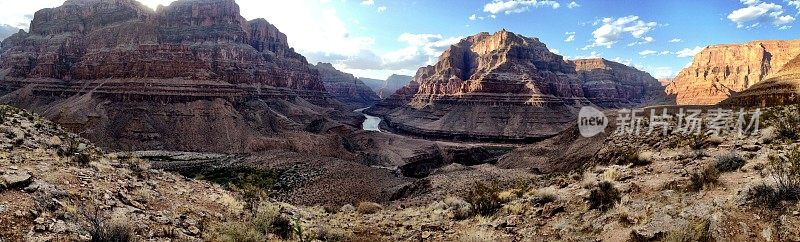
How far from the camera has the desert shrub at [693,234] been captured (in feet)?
25.7

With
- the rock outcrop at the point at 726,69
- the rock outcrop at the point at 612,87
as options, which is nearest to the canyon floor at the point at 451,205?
the rock outcrop at the point at 726,69

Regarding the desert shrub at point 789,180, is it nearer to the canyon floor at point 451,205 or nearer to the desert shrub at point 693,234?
the canyon floor at point 451,205

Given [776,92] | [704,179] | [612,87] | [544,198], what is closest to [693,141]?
[704,179]

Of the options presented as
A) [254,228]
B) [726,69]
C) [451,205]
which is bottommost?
[451,205]

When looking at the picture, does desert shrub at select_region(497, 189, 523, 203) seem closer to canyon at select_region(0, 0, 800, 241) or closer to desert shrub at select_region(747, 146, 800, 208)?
canyon at select_region(0, 0, 800, 241)

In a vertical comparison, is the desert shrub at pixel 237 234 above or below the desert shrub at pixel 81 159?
below

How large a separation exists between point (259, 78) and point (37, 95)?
145 feet

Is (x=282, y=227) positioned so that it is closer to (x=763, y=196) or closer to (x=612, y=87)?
(x=763, y=196)

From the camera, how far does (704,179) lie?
10.6 metres

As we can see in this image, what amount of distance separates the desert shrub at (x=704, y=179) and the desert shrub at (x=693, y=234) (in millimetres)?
2521

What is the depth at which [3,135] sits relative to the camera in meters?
14.6

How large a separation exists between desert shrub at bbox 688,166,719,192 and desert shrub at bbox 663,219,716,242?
2521 millimetres

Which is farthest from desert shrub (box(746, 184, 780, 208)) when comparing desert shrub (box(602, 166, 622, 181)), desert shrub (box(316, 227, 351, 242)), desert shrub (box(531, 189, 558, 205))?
desert shrub (box(316, 227, 351, 242))

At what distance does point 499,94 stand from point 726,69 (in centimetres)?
9418
